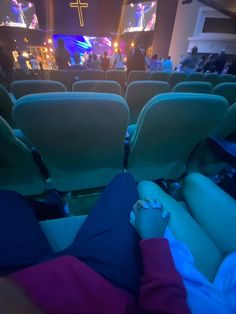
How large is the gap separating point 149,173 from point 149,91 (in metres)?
1.05

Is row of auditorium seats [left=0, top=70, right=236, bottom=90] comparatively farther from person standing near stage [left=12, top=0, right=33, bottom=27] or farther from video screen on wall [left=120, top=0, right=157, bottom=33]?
person standing near stage [left=12, top=0, right=33, bottom=27]

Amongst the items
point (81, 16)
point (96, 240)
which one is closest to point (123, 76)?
point (96, 240)

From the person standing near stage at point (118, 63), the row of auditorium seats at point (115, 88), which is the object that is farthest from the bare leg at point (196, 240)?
the person standing near stage at point (118, 63)

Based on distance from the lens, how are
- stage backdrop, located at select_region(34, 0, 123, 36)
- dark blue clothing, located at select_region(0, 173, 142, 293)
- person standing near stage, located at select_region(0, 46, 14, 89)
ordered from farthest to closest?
stage backdrop, located at select_region(34, 0, 123, 36), person standing near stage, located at select_region(0, 46, 14, 89), dark blue clothing, located at select_region(0, 173, 142, 293)

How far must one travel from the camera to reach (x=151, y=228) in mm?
520

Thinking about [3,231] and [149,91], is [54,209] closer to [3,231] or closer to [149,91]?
[3,231]

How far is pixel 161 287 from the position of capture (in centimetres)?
37

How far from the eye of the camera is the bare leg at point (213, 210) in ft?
1.84

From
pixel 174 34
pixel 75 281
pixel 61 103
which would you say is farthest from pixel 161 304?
Result: pixel 174 34

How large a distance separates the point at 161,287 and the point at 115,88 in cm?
179

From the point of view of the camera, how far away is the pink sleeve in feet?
1.12

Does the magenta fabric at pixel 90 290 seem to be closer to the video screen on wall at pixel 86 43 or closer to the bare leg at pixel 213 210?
the bare leg at pixel 213 210

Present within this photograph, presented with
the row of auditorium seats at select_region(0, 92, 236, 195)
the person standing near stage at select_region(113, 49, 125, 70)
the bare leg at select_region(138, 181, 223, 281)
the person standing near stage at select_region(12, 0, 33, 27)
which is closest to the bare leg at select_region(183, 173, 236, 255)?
the bare leg at select_region(138, 181, 223, 281)

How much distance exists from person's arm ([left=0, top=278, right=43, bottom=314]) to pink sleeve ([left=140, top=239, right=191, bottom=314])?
0.68 feet
